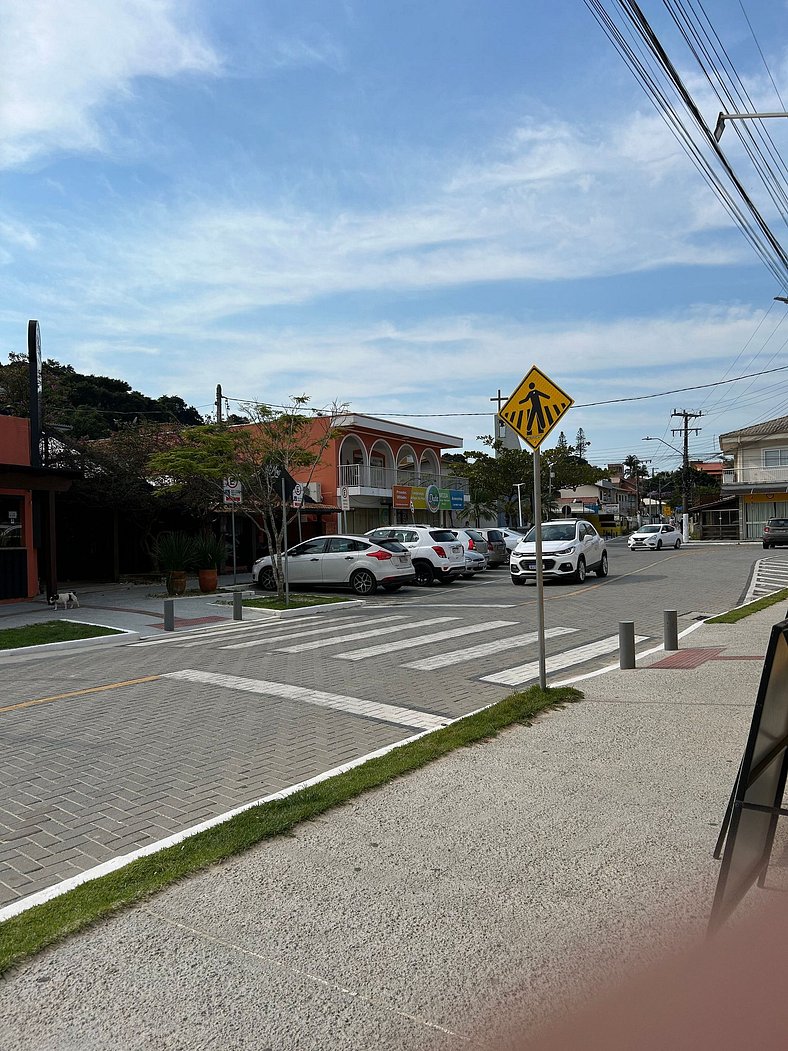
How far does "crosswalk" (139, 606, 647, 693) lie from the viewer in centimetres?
993

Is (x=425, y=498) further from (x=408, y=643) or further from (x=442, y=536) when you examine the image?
(x=408, y=643)

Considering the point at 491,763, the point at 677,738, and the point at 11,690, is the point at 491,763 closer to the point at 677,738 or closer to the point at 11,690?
the point at 677,738

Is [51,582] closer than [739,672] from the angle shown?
No

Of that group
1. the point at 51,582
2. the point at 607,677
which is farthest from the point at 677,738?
the point at 51,582

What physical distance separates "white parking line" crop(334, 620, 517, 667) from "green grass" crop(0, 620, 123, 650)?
211 inches

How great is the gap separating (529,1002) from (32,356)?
780 inches

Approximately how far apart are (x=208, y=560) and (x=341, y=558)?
14.7ft

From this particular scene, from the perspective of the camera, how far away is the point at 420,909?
353 centimetres

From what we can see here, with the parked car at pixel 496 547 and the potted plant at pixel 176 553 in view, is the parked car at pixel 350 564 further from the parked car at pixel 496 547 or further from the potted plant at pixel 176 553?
the parked car at pixel 496 547

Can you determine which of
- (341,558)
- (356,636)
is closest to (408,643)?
(356,636)

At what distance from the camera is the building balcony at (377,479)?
38.1 metres

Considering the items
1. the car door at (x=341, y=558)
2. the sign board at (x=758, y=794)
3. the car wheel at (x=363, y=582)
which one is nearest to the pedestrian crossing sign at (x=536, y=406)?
the sign board at (x=758, y=794)

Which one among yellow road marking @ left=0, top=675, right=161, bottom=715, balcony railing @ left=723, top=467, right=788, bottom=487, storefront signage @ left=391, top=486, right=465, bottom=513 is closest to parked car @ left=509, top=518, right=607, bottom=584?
yellow road marking @ left=0, top=675, right=161, bottom=715

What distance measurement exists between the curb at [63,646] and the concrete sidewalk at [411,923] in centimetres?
878
